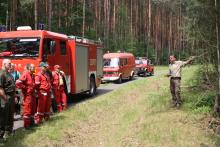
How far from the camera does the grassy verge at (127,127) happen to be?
11.4 metres

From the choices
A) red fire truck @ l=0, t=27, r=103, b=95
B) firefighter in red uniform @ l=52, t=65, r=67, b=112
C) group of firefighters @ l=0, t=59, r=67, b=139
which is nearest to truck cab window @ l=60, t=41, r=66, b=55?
red fire truck @ l=0, t=27, r=103, b=95

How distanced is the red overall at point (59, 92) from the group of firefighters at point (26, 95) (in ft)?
6.01

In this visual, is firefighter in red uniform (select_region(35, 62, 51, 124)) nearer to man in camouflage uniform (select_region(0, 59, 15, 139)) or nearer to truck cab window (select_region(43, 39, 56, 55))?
man in camouflage uniform (select_region(0, 59, 15, 139))

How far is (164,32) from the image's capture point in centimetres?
9238

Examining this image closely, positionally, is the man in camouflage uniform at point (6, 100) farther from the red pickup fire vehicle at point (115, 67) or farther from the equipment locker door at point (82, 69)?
the red pickup fire vehicle at point (115, 67)

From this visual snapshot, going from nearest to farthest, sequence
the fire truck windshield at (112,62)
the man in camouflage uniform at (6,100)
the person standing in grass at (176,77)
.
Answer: the man in camouflage uniform at (6,100), the person standing in grass at (176,77), the fire truck windshield at (112,62)

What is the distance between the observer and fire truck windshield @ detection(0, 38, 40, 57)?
16.2 metres

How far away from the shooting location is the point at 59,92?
1633cm

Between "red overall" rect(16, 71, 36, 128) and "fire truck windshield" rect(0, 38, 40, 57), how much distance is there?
12.6 ft

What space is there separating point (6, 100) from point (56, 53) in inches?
268

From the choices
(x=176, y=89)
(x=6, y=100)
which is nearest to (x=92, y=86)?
(x=176, y=89)

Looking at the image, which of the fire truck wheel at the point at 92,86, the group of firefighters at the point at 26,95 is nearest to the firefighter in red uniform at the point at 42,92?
the group of firefighters at the point at 26,95

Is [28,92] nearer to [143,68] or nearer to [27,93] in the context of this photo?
[27,93]

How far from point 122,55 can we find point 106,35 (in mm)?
29434
